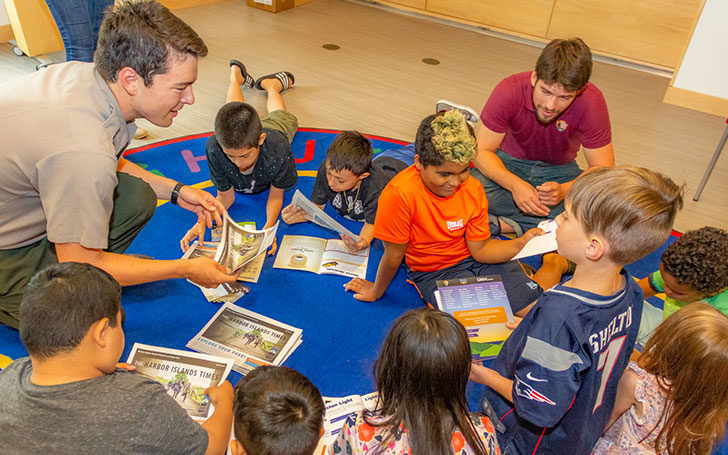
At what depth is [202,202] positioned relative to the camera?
93.2 inches

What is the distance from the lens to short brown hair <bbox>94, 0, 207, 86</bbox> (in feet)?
5.67

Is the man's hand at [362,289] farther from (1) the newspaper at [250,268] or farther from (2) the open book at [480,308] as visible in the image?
(1) the newspaper at [250,268]

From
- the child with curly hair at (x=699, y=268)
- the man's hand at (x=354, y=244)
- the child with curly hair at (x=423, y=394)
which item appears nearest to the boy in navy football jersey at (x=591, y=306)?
the child with curly hair at (x=423, y=394)

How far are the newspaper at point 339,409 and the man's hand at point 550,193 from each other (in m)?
1.36

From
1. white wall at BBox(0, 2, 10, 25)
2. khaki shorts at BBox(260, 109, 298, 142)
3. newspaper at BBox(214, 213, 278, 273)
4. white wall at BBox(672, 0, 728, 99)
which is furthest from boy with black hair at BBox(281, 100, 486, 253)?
white wall at BBox(0, 2, 10, 25)

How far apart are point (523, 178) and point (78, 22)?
2773 millimetres

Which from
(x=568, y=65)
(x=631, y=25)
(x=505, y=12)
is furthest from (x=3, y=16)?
(x=631, y=25)

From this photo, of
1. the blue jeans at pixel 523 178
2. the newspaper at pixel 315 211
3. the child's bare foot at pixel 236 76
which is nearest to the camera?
the newspaper at pixel 315 211

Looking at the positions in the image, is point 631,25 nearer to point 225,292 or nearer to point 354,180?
point 354,180

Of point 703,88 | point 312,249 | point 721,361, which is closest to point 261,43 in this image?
point 312,249

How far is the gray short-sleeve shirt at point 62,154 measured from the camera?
1.63 metres

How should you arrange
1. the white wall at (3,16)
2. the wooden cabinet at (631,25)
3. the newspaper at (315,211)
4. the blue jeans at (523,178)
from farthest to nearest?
the wooden cabinet at (631,25) → the white wall at (3,16) → the blue jeans at (523,178) → the newspaper at (315,211)

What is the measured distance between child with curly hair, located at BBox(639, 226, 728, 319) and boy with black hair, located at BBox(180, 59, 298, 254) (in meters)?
1.78

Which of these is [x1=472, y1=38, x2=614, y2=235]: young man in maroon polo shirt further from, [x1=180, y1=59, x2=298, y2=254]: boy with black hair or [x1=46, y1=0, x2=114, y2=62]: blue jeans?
[x1=46, y1=0, x2=114, y2=62]: blue jeans
